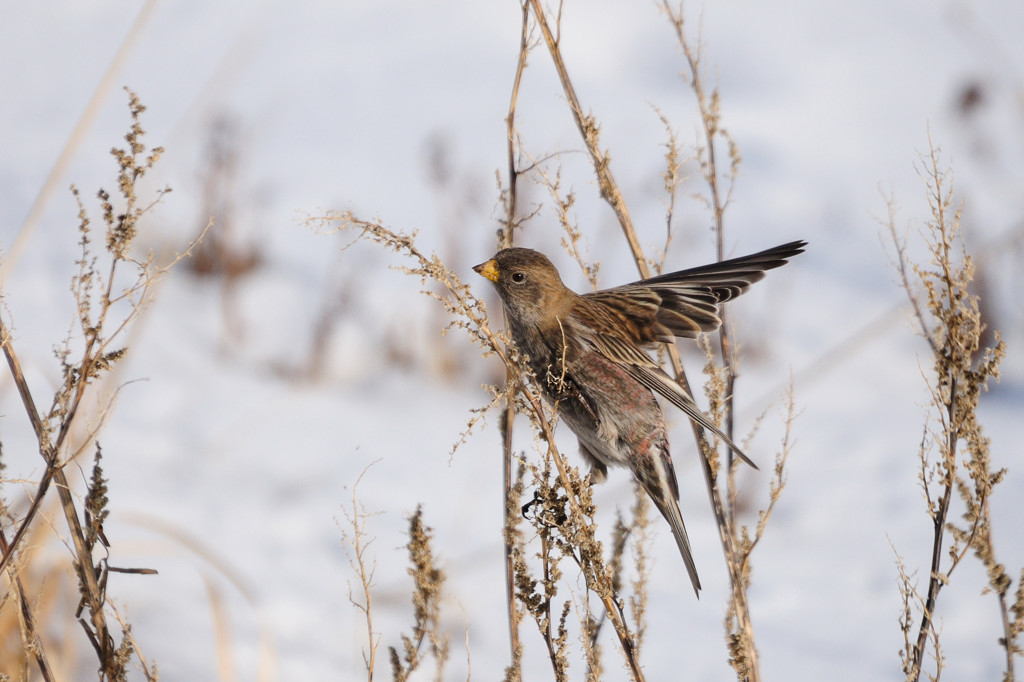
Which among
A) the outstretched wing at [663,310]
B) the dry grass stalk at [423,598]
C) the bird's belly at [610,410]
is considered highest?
the outstretched wing at [663,310]

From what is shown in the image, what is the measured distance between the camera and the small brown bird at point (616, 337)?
2250 millimetres

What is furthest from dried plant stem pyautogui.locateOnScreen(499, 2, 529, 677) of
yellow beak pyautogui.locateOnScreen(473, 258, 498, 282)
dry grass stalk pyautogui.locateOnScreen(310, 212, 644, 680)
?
yellow beak pyautogui.locateOnScreen(473, 258, 498, 282)

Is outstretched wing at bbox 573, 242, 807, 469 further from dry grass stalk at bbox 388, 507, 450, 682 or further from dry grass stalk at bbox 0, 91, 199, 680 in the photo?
dry grass stalk at bbox 0, 91, 199, 680

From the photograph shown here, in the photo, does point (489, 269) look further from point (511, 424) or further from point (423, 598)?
point (423, 598)

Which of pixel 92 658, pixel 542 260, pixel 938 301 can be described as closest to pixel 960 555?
pixel 938 301

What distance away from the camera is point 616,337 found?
2.29m

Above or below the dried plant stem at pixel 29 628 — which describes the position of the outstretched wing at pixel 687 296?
above

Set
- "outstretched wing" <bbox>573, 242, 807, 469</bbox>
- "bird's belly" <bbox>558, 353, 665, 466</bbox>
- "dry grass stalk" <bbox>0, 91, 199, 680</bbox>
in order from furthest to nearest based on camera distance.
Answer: "bird's belly" <bbox>558, 353, 665, 466</bbox> < "outstretched wing" <bbox>573, 242, 807, 469</bbox> < "dry grass stalk" <bbox>0, 91, 199, 680</bbox>

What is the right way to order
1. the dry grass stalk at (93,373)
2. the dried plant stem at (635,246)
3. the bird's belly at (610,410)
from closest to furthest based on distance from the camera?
the dry grass stalk at (93,373), the dried plant stem at (635,246), the bird's belly at (610,410)

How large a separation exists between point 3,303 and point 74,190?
0.74 ft

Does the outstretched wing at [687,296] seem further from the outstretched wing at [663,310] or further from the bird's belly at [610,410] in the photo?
the bird's belly at [610,410]

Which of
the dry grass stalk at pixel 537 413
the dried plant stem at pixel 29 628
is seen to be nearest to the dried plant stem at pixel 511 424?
the dry grass stalk at pixel 537 413

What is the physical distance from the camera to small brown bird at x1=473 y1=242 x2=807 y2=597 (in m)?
2.25

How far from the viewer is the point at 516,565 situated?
1644mm
